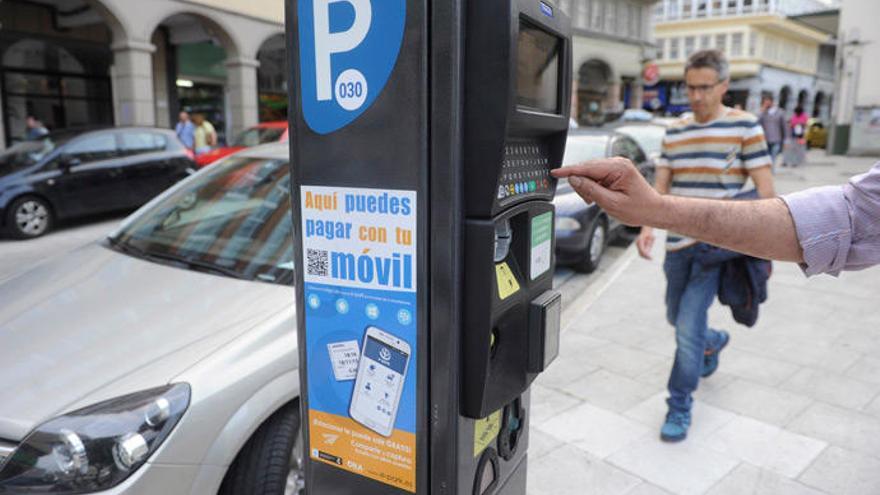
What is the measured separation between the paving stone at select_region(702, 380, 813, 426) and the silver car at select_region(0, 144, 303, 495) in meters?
2.36

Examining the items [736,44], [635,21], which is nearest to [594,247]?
[635,21]

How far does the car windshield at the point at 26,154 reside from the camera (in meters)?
8.73

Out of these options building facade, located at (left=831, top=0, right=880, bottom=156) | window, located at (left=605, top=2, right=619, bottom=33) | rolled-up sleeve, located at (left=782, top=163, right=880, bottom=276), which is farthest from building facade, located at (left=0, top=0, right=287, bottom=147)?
building facade, located at (left=831, top=0, right=880, bottom=156)

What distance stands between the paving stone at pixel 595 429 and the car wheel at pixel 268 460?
4.71ft

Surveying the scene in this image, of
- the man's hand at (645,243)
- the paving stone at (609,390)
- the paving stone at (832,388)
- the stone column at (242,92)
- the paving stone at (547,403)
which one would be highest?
the stone column at (242,92)

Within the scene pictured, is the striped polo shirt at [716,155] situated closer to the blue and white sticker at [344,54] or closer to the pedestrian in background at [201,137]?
the blue and white sticker at [344,54]

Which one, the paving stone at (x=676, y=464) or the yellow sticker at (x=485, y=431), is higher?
the yellow sticker at (x=485, y=431)

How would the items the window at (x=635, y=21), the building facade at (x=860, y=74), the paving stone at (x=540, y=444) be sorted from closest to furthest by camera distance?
the paving stone at (x=540, y=444)
the building facade at (x=860, y=74)
the window at (x=635, y=21)

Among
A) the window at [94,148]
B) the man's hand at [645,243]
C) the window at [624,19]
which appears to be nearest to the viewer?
the man's hand at [645,243]

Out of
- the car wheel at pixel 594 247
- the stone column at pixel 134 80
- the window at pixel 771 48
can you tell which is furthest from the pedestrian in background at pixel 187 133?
the window at pixel 771 48

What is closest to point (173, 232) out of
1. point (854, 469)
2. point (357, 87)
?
point (357, 87)

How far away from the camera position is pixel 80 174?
→ 9094 millimetres

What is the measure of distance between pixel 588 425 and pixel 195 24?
1678 cm

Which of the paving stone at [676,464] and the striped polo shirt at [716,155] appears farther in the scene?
the striped polo shirt at [716,155]
